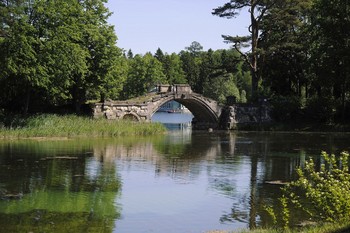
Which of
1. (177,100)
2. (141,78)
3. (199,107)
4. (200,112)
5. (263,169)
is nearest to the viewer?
(263,169)

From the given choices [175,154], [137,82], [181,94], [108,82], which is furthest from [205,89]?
[175,154]

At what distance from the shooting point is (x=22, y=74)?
46969 millimetres

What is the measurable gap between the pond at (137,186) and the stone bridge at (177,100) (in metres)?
17.5

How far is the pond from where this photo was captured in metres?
16.6

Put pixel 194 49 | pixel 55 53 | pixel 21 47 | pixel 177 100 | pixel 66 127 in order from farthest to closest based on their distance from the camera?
pixel 194 49
pixel 177 100
pixel 55 53
pixel 66 127
pixel 21 47

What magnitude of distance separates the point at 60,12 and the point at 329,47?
30.3m

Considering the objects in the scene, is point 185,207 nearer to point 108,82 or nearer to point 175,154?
point 175,154

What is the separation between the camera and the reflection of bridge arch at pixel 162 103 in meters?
58.8

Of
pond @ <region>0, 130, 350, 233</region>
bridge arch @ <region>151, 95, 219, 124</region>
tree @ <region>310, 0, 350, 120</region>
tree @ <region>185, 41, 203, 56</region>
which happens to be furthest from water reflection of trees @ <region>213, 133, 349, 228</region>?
tree @ <region>185, 41, 203, 56</region>

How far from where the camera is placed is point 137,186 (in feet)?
76.5

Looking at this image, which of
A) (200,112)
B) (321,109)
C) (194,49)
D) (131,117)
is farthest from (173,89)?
(194,49)

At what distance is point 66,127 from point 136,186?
25.7m

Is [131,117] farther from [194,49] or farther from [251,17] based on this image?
[194,49]

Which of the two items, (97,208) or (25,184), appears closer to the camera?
(97,208)
